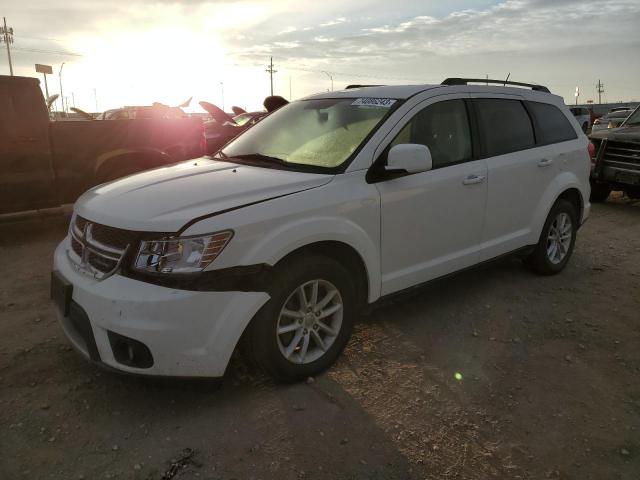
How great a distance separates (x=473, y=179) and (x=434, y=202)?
1.57 feet

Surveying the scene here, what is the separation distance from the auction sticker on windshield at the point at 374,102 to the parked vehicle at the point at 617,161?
6.09 meters

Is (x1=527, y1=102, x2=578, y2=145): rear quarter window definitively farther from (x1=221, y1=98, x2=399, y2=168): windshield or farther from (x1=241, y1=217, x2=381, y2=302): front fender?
(x1=241, y1=217, x2=381, y2=302): front fender

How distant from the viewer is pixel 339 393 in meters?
3.02

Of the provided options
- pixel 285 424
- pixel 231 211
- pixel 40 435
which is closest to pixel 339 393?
pixel 285 424

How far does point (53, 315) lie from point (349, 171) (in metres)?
2.60

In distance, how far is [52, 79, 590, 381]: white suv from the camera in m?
2.58

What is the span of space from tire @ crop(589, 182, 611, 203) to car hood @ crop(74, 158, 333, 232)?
7643 millimetres

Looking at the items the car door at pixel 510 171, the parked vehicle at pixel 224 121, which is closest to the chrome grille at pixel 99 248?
the car door at pixel 510 171

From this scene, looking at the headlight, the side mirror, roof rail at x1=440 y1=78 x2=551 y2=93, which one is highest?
roof rail at x1=440 y1=78 x2=551 y2=93

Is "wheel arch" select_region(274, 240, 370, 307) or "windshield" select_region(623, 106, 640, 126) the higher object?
"windshield" select_region(623, 106, 640, 126)

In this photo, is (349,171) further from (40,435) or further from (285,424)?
(40,435)

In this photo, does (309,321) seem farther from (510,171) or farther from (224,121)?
(224,121)

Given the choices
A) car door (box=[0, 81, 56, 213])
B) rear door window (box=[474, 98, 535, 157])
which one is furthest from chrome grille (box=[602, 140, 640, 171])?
car door (box=[0, 81, 56, 213])

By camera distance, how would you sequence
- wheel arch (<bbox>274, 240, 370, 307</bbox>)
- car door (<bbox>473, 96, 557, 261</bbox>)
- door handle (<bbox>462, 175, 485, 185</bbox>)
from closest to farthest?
wheel arch (<bbox>274, 240, 370, 307</bbox>)
door handle (<bbox>462, 175, 485, 185</bbox>)
car door (<bbox>473, 96, 557, 261</bbox>)
